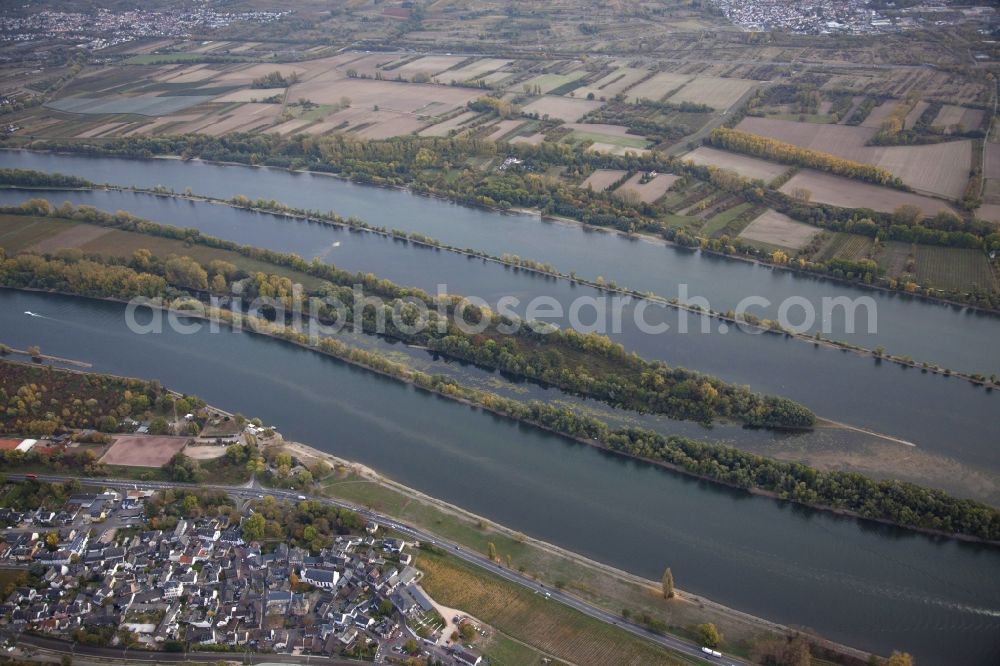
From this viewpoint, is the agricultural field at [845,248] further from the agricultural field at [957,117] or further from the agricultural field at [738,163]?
the agricultural field at [957,117]

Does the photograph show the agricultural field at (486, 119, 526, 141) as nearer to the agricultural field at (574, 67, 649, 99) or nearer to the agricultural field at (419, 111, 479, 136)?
the agricultural field at (419, 111, 479, 136)

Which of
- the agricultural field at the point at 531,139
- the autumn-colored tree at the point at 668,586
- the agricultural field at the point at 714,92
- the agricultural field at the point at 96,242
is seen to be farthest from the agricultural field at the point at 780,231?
the agricultural field at the point at 96,242

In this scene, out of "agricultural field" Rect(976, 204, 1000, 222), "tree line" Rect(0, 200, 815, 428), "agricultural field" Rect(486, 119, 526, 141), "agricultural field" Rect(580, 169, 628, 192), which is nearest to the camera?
"tree line" Rect(0, 200, 815, 428)

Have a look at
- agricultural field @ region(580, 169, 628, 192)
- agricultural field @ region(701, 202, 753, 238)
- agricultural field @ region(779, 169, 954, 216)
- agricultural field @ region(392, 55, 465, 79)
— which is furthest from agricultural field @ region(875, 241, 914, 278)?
agricultural field @ region(392, 55, 465, 79)

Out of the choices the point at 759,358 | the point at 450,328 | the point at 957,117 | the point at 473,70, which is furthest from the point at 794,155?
the point at 473,70

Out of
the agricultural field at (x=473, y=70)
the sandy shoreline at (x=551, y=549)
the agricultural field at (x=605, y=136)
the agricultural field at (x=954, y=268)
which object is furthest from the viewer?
the agricultural field at (x=473, y=70)

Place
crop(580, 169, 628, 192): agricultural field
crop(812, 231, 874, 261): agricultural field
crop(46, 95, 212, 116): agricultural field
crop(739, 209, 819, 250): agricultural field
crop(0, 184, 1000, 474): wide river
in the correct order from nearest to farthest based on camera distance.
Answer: crop(0, 184, 1000, 474): wide river, crop(812, 231, 874, 261): agricultural field, crop(739, 209, 819, 250): agricultural field, crop(580, 169, 628, 192): agricultural field, crop(46, 95, 212, 116): agricultural field

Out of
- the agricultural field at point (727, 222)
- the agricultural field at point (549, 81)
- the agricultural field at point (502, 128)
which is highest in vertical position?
the agricultural field at point (549, 81)
